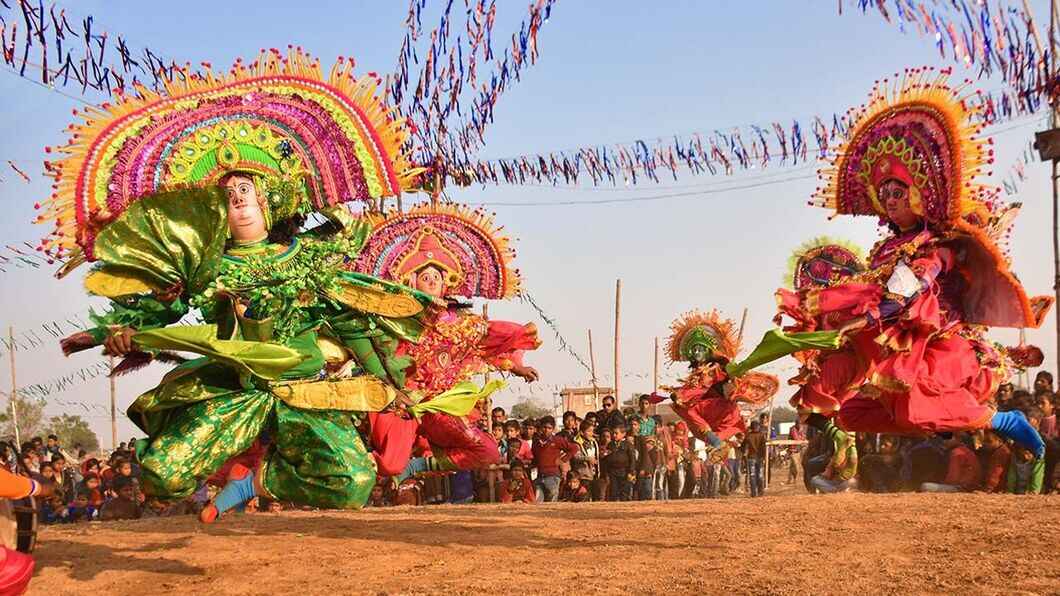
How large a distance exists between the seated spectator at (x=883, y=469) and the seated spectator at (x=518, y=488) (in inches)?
166

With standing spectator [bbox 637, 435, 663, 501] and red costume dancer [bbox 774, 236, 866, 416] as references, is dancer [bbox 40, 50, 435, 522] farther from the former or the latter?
standing spectator [bbox 637, 435, 663, 501]

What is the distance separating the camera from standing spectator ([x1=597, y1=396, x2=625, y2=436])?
14.8 metres

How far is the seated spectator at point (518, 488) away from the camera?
13.9 meters

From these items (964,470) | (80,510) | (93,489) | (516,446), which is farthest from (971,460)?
(80,510)

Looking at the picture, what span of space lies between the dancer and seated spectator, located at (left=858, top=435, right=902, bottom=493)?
28.6 ft

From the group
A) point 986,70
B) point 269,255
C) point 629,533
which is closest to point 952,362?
point 986,70

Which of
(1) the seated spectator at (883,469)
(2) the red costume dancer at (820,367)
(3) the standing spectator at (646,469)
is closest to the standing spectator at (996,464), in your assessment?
(1) the seated spectator at (883,469)

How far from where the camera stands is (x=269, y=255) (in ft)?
19.9

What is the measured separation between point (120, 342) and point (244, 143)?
1380mm

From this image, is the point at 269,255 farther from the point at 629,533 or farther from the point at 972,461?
the point at 972,461

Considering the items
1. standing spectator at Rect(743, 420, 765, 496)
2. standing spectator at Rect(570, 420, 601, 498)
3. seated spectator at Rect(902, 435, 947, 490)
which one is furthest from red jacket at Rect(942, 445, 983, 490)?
standing spectator at Rect(743, 420, 765, 496)

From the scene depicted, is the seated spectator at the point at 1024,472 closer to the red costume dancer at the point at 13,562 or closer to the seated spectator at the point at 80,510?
the red costume dancer at the point at 13,562

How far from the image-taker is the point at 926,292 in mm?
7086

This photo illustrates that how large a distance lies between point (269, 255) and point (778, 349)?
10.3ft
